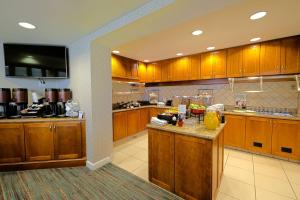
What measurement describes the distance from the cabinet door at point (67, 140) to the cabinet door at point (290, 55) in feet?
13.2

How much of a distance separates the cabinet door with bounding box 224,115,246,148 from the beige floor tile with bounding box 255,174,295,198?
94 cm

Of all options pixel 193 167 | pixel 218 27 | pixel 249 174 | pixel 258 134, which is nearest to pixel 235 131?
pixel 258 134

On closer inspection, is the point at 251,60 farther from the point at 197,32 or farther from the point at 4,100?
the point at 4,100

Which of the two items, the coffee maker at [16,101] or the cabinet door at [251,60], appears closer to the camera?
the coffee maker at [16,101]

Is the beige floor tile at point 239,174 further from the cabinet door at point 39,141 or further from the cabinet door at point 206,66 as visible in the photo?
the cabinet door at point 39,141

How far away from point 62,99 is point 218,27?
296cm

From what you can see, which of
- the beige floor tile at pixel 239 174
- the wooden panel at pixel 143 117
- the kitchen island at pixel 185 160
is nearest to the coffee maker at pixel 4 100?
the kitchen island at pixel 185 160

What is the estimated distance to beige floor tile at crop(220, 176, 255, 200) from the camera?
1802 mm

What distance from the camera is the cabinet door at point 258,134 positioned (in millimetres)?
2799

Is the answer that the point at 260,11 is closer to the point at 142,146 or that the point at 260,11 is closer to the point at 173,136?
the point at 173,136

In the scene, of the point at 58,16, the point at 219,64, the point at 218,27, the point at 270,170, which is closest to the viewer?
the point at 58,16

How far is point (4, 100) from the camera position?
2.45m

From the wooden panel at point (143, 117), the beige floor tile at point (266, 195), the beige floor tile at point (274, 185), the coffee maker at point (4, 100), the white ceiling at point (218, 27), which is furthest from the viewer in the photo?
the wooden panel at point (143, 117)

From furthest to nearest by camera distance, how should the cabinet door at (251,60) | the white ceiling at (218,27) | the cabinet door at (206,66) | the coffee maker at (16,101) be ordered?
the cabinet door at (206,66) < the cabinet door at (251,60) < the coffee maker at (16,101) < the white ceiling at (218,27)
